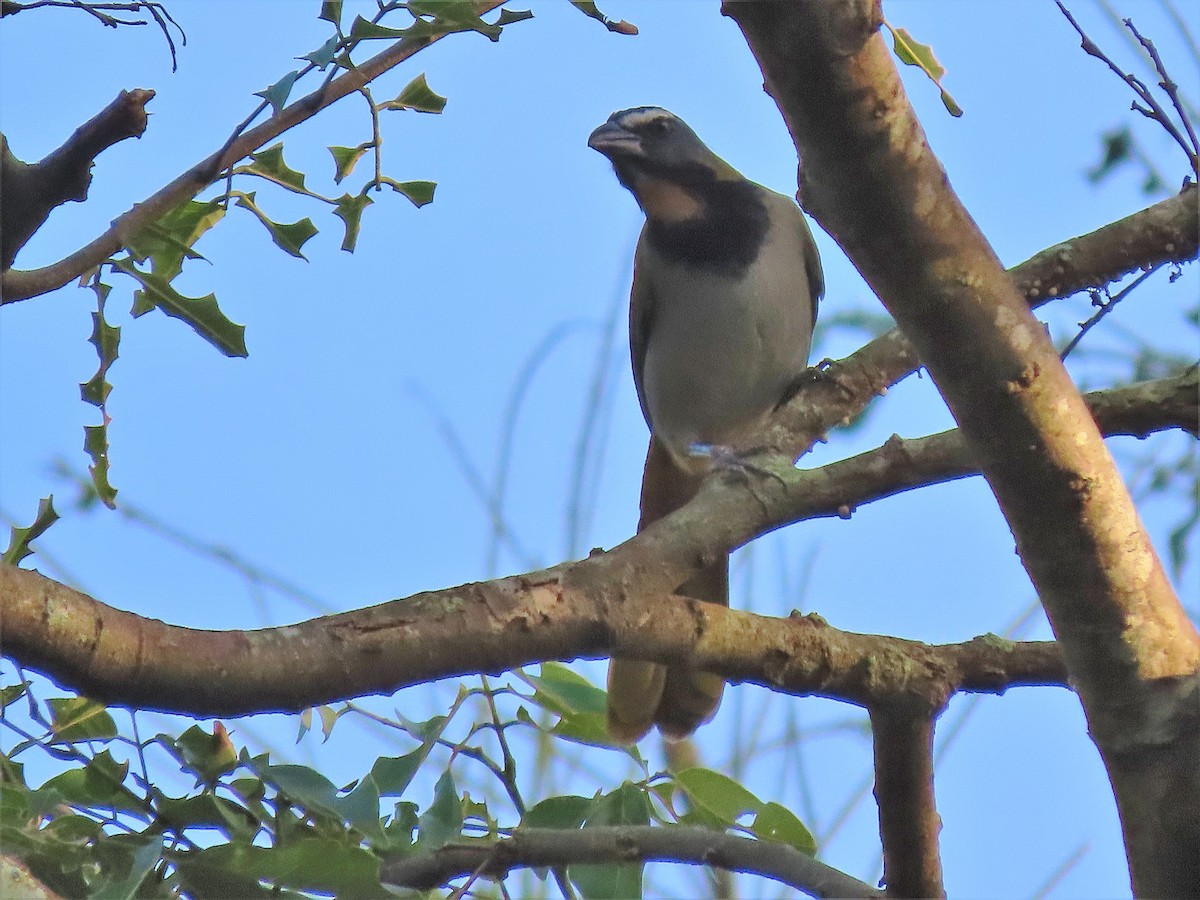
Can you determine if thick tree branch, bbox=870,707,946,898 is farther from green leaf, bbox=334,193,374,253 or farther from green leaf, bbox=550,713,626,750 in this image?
green leaf, bbox=334,193,374,253

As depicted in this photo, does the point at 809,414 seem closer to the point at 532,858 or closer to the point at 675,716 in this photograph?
the point at 675,716

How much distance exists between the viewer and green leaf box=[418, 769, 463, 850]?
1.60 m

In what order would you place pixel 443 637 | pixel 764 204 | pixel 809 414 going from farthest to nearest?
pixel 764 204 → pixel 809 414 → pixel 443 637

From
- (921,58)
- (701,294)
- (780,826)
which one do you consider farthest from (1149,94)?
(701,294)

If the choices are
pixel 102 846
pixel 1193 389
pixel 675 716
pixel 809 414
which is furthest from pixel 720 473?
pixel 102 846

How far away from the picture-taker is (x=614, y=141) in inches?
170

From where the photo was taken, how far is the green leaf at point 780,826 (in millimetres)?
1960

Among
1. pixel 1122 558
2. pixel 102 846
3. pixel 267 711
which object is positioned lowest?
pixel 102 846

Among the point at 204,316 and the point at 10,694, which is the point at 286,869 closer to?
the point at 10,694

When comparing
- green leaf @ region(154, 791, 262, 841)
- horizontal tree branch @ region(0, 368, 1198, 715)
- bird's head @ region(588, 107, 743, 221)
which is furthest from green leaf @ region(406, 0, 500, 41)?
bird's head @ region(588, 107, 743, 221)

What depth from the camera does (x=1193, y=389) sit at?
2285 mm

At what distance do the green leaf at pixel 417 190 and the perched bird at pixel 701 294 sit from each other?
81.4 inches

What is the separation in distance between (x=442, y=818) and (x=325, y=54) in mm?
955

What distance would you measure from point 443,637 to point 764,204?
2930 mm
